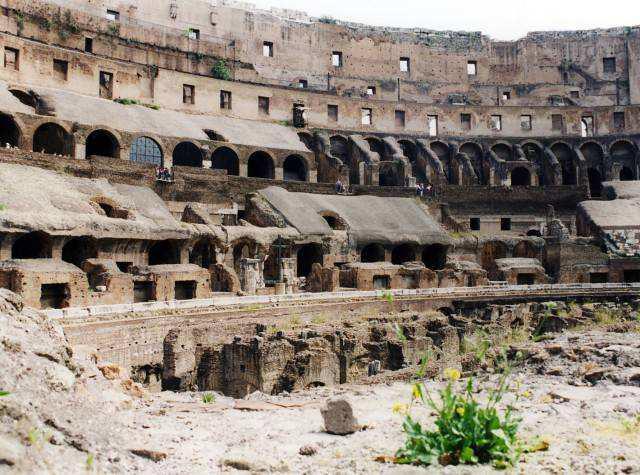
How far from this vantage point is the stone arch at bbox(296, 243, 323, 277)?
36.2 meters

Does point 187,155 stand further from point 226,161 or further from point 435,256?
point 435,256

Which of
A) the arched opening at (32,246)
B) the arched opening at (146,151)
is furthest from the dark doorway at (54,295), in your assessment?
the arched opening at (146,151)

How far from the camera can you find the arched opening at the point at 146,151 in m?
40.9

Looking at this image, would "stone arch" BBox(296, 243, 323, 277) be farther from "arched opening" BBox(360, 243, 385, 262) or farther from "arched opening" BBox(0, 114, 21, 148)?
"arched opening" BBox(0, 114, 21, 148)

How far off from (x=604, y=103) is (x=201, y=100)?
42.6m

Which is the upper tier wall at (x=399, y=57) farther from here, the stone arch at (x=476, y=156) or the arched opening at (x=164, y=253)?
the arched opening at (x=164, y=253)

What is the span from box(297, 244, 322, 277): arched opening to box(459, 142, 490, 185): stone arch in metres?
24.7

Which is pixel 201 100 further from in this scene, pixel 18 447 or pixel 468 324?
pixel 18 447

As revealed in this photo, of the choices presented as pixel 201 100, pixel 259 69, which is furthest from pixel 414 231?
pixel 259 69

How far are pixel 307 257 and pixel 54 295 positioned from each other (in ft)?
56.7

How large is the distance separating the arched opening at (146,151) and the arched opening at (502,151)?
32162mm

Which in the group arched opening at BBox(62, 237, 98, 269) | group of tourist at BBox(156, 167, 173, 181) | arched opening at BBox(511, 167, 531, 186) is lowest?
arched opening at BBox(62, 237, 98, 269)

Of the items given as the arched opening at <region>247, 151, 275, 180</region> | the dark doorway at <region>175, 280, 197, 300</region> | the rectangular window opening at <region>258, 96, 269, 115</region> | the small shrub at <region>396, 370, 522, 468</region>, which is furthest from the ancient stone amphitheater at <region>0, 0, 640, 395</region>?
the small shrub at <region>396, 370, 522, 468</region>

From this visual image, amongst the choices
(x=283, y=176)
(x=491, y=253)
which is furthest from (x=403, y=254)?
(x=283, y=176)
